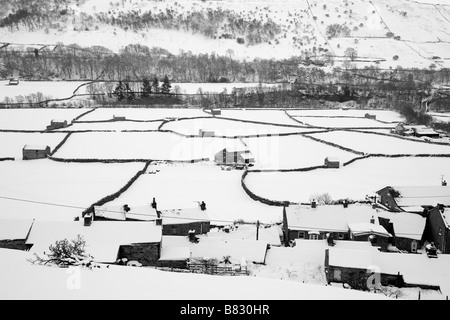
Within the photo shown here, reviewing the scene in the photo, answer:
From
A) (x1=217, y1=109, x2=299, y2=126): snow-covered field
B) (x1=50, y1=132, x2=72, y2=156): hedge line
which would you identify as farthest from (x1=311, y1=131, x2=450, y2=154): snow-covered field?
(x1=50, y1=132, x2=72, y2=156): hedge line

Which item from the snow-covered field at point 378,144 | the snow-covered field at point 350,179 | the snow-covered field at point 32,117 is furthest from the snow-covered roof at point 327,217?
the snow-covered field at point 32,117

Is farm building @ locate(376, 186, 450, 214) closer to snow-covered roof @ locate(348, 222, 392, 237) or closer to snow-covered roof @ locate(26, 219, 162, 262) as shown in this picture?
snow-covered roof @ locate(348, 222, 392, 237)

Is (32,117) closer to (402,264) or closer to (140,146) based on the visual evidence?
(140,146)

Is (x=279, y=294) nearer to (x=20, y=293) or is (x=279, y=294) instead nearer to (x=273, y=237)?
(x=20, y=293)

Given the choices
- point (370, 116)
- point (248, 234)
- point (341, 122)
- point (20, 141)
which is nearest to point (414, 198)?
point (248, 234)

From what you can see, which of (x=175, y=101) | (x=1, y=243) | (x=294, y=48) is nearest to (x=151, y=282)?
(x=1, y=243)
